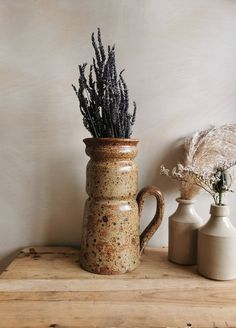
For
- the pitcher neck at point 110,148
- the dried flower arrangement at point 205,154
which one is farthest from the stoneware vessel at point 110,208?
the dried flower arrangement at point 205,154

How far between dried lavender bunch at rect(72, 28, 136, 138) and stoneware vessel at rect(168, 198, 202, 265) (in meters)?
0.27

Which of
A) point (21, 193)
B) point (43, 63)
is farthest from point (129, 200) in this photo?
point (43, 63)

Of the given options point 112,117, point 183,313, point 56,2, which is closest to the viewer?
point 183,313

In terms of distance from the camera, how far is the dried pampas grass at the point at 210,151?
0.78 metres

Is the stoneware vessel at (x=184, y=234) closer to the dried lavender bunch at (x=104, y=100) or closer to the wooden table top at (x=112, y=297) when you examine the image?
the wooden table top at (x=112, y=297)

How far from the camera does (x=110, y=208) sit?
0.70 meters

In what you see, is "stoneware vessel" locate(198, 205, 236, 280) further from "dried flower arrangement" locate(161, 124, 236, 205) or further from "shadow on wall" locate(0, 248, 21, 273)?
"shadow on wall" locate(0, 248, 21, 273)

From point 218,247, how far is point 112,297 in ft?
0.90

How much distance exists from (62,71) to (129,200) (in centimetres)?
46

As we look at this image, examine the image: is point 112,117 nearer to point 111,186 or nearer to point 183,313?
point 111,186

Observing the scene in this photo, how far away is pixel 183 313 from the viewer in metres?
0.55

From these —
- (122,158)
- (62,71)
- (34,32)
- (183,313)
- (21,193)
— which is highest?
(34,32)

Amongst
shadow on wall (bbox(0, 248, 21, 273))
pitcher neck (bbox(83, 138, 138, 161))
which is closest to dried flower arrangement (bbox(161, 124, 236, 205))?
pitcher neck (bbox(83, 138, 138, 161))

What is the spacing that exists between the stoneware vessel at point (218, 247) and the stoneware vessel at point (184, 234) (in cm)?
6
